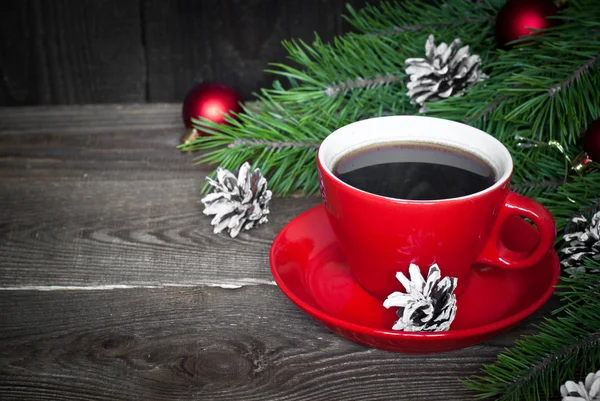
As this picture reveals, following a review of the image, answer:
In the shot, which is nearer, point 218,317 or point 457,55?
point 218,317

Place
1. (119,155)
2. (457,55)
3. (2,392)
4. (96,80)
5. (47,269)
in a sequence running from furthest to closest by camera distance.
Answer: (96,80) → (119,155) → (457,55) → (47,269) → (2,392)

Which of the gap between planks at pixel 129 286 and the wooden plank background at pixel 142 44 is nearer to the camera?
the gap between planks at pixel 129 286

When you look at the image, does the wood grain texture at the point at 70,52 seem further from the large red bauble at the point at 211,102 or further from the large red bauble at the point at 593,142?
the large red bauble at the point at 593,142

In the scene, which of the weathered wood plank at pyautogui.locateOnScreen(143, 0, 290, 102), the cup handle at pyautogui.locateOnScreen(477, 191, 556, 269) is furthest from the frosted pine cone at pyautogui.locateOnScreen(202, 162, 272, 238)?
the weathered wood plank at pyautogui.locateOnScreen(143, 0, 290, 102)

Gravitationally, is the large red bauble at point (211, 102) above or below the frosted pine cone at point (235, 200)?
above

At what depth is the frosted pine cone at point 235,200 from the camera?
0.68 m

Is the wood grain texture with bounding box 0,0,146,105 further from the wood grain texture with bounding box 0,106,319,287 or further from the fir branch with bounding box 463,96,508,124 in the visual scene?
the fir branch with bounding box 463,96,508,124

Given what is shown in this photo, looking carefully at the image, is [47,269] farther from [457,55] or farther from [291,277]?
[457,55]

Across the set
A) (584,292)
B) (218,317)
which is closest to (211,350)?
(218,317)

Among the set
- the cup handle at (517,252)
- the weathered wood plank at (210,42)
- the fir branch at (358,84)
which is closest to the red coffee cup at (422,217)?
the cup handle at (517,252)

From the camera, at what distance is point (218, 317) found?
56 cm

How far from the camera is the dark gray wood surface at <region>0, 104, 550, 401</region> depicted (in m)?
0.49

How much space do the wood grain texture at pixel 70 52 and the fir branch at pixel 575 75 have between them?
1.93 ft

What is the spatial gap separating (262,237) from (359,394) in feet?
0.81
